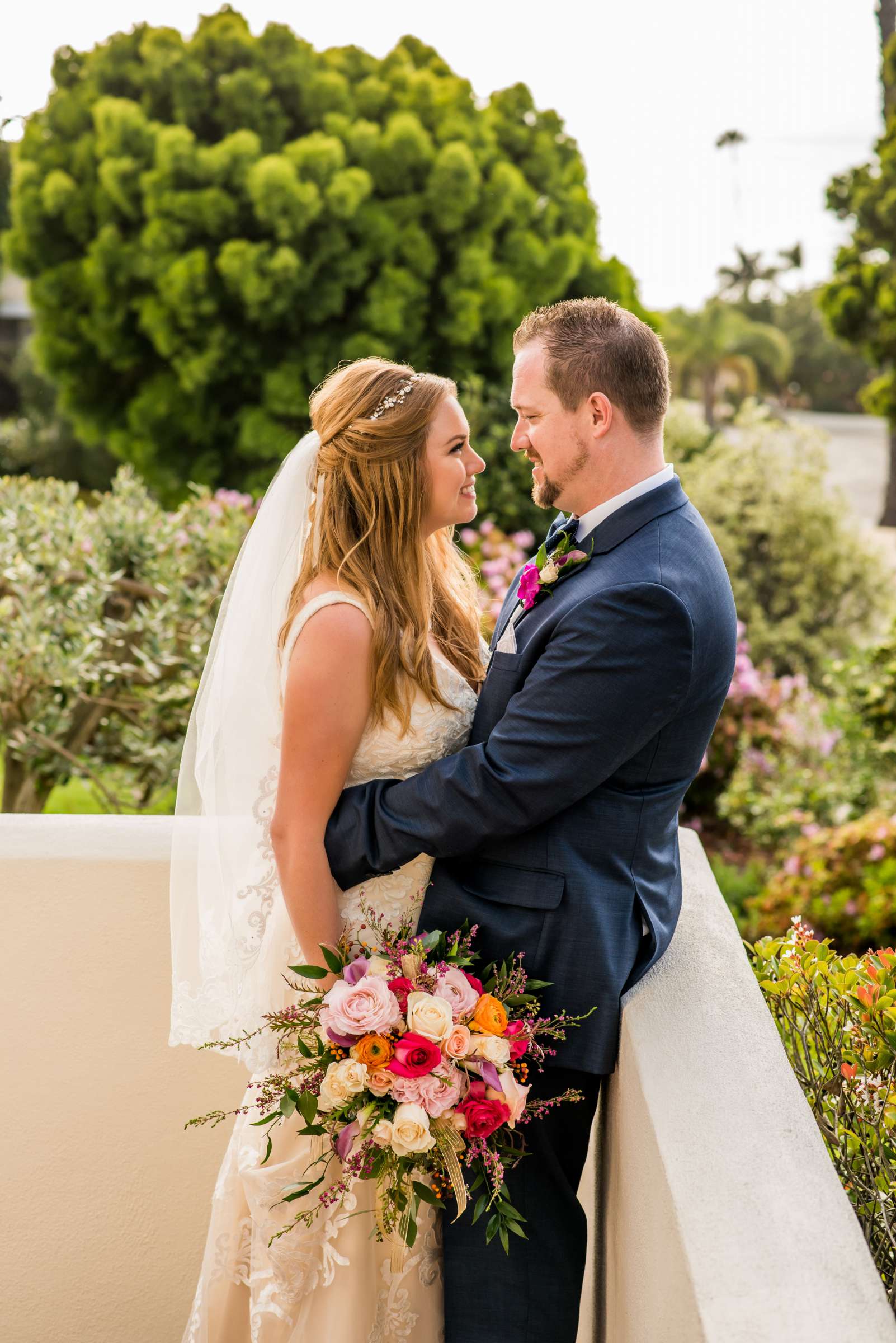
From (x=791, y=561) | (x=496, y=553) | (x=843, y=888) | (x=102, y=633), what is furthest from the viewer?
(x=791, y=561)

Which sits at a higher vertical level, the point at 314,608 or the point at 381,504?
the point at 381,504

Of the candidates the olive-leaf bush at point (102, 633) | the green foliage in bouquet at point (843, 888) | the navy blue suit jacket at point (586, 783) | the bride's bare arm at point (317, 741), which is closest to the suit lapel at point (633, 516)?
the navy blue suit jacket at point (586, 783)

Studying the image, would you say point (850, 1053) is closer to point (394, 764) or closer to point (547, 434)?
point (394, 764)

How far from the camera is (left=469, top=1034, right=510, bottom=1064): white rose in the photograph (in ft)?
5.68

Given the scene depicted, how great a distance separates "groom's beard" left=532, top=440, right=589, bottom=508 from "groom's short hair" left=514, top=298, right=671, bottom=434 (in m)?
0.08

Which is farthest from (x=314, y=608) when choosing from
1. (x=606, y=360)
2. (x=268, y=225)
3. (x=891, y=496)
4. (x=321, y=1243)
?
(x=891, y=496)

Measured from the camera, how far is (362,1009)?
1.74m

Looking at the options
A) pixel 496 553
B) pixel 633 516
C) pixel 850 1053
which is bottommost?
pixel 496 553

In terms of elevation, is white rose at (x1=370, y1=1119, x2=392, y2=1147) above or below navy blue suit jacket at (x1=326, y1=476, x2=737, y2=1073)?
below

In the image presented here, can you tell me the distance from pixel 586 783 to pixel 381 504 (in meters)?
0.67

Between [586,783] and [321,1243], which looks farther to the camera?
[321,1243]

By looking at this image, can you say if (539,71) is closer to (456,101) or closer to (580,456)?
(456,101)

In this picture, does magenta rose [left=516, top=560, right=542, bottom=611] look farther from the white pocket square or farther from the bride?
the bride

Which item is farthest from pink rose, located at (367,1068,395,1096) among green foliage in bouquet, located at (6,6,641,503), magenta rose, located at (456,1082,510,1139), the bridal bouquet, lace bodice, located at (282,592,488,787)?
green foliage in bouquet, located at (6,6,641,503)
